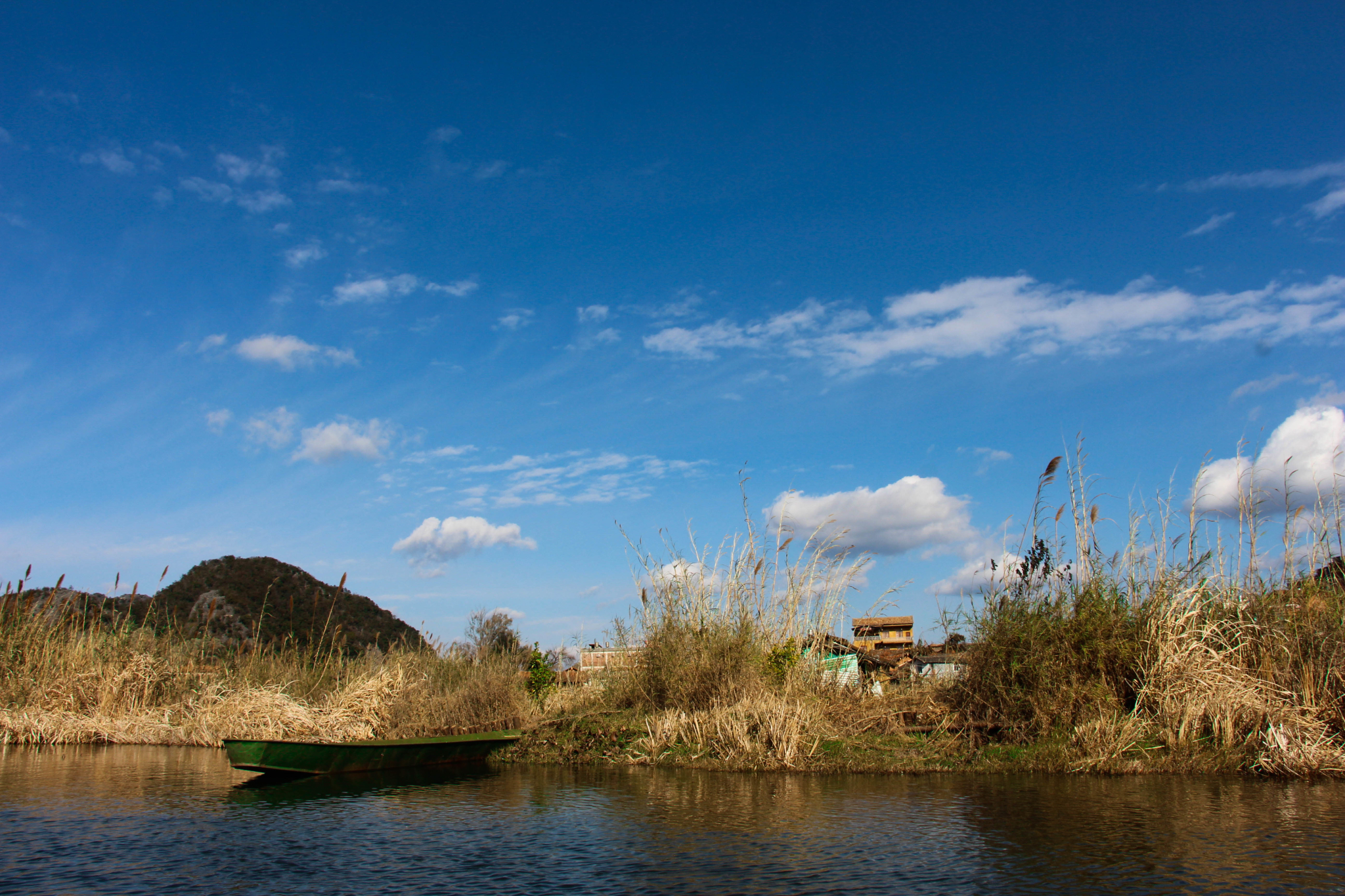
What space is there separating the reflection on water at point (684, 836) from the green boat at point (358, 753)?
37cm

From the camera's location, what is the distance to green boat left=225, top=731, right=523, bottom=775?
9.96 metres

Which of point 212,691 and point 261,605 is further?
point 261,605

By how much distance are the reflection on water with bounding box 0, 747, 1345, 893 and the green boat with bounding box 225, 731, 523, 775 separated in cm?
37

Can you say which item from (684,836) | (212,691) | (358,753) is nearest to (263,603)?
(212,691)

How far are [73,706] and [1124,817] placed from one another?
17665 millimetres

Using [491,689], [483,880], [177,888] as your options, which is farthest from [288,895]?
[491,689]

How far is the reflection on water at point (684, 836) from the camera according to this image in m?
5.21

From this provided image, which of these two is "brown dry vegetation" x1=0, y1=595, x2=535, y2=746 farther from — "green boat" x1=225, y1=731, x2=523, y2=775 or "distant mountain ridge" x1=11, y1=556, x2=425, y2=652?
"distant mountain ridge" x1=11, y1=556, x2=425, y2=652

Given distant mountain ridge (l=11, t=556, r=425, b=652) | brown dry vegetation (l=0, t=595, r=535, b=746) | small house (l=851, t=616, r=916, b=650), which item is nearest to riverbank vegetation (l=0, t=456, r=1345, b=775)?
brown dry vegetation (l=0, t=595, r=535, b=746)

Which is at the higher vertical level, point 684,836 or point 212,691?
point 212,691

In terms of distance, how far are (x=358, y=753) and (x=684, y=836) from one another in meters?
6.24

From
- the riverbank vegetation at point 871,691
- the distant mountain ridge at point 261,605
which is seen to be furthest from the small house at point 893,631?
the distant mountain ridge at point 261,605

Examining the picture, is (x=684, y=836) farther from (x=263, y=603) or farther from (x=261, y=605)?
(x=261, y=605)

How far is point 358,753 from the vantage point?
36.1 ft
